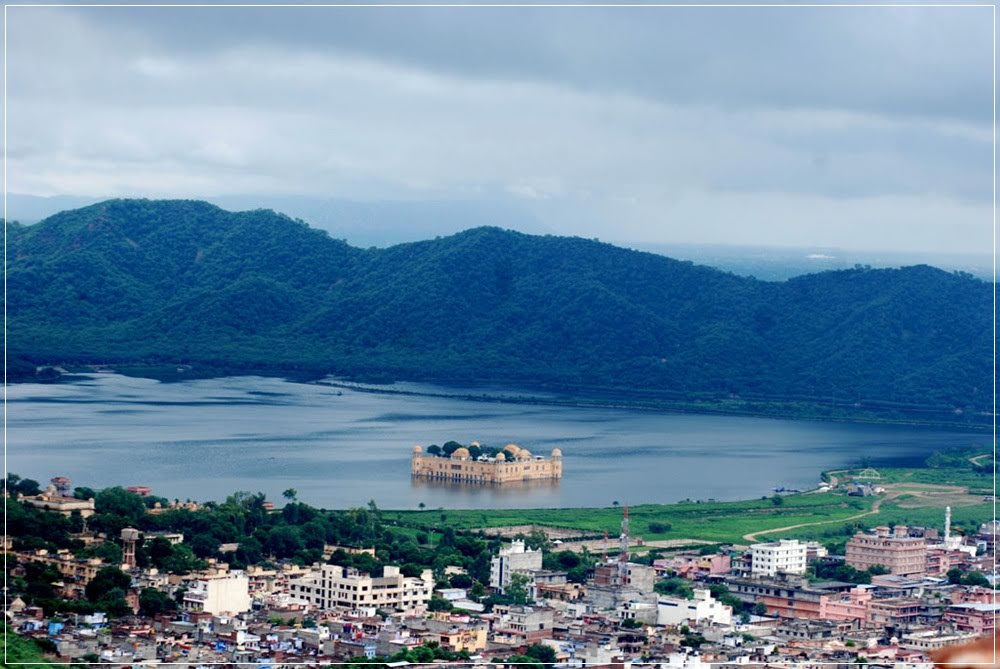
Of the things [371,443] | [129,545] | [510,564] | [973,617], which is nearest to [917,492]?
[371,443]

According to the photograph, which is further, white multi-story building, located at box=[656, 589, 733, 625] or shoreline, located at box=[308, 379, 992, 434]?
shoreline, located at box=[308, 379, 992, 434]

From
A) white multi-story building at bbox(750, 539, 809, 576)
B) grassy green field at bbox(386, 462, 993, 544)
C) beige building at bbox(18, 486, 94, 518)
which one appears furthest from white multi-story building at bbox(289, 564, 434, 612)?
grassy green field at bbox(386, 462, 993, 544)

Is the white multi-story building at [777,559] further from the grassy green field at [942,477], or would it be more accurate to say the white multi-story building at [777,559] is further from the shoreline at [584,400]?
the shoreline at [584,400]

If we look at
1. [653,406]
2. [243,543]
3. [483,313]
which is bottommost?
[243,543]

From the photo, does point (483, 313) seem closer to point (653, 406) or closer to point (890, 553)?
point (653, 406)

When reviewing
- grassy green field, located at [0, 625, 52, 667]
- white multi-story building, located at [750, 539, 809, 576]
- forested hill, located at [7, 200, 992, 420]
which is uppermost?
forested hill, located at [7, 200, 992, 420]

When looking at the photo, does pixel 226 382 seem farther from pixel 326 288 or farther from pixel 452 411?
pixel 326 288

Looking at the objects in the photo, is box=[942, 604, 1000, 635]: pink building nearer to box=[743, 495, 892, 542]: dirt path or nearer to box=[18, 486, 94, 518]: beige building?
box=[743, 495, 892, 542]: dirt path
